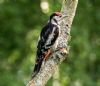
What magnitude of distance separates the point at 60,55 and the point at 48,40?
0.56 meters

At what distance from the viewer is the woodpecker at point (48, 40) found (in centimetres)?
742

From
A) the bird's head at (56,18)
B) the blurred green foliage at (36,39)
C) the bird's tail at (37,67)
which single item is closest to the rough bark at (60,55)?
the bird's tail at (37,67)

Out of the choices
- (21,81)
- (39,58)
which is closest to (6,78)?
(21,81)

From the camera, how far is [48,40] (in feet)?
25.5

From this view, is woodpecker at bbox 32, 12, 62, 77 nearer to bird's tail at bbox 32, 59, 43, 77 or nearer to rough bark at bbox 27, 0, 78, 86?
bird's tail at bbox 32, 59, 43, 77

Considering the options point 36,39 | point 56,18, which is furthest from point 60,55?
point 36,39

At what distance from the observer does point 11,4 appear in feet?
54.3

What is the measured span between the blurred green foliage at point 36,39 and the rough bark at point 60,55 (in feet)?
24.2

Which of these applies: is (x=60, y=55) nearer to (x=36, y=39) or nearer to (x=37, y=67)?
(x=37, y=67)

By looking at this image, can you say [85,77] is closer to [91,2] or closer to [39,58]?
[91,2]

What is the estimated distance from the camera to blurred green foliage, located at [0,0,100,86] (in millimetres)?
15328

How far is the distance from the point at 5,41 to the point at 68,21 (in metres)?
9.22

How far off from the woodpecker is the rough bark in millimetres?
109

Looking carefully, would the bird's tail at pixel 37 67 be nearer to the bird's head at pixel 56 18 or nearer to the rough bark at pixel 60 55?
the rough bark at pixel 60 55
